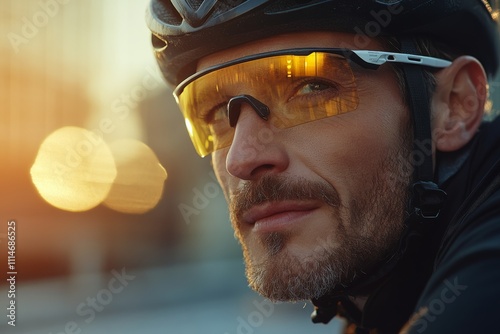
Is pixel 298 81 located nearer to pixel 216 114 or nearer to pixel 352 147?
pixel 352 147

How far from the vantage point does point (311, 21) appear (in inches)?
95.8

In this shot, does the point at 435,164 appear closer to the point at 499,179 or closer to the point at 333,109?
the point at 333,109

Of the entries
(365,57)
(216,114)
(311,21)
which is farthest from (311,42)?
(216,114)

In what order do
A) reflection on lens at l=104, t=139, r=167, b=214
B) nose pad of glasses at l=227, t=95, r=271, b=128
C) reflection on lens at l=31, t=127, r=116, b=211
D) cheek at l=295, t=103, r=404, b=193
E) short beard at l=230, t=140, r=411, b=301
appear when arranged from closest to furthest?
short beard at l=230, t=140, r=411, b=301 → cheek at l=295, t=103, r=404, b=193 → nose pad of glasses at l=227, t=95, r=271, b=128 → reflection on lens at l=31, t=127, r=116, b=211 → reflection on lens at l=104, t=139, r=167, b=214

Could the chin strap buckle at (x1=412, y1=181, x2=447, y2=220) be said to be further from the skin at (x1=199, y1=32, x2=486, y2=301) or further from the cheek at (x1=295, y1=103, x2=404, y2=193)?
the cheek at (x1=295, y1=103, x2=404, y2=193)

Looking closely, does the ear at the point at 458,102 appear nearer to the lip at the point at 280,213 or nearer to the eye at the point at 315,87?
the eye at the point at 315,87

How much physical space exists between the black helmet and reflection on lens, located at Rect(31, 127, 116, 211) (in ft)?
11.4

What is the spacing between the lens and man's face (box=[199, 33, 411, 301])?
2248 millimetres

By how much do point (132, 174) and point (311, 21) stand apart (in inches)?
496

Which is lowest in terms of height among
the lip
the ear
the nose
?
the lip

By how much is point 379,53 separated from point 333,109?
0.99ft

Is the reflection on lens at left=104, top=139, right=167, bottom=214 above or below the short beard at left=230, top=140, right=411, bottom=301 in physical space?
above

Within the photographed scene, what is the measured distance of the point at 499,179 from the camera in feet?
5.46

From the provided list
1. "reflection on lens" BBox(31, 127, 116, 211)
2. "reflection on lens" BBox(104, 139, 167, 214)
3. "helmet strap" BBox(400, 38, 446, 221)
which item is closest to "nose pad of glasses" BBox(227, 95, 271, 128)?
"helmet strap" BBox(400, 38, 446, 221)
